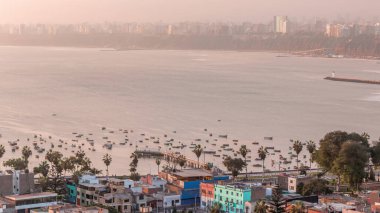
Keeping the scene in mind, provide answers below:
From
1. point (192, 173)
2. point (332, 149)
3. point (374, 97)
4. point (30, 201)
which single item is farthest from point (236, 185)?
point (374, 97)

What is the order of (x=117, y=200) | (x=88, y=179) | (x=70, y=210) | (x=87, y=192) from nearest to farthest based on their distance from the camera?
1. (x=70, y=210)
2. (x=117, y=200)
3. (x=87, y=192)
4. (x=88, y=179)

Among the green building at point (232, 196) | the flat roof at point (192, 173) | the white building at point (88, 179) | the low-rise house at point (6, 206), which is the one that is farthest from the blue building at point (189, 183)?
the low-rise house at point (6, 206)

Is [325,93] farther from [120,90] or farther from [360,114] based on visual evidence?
[120,90]

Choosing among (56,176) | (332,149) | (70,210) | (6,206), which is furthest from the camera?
(332,149)

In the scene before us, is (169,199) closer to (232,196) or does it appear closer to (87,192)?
(232,196)

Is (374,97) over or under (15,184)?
under

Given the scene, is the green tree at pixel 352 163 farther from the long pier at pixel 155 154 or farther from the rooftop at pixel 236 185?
the long pier at pixel 155 154
